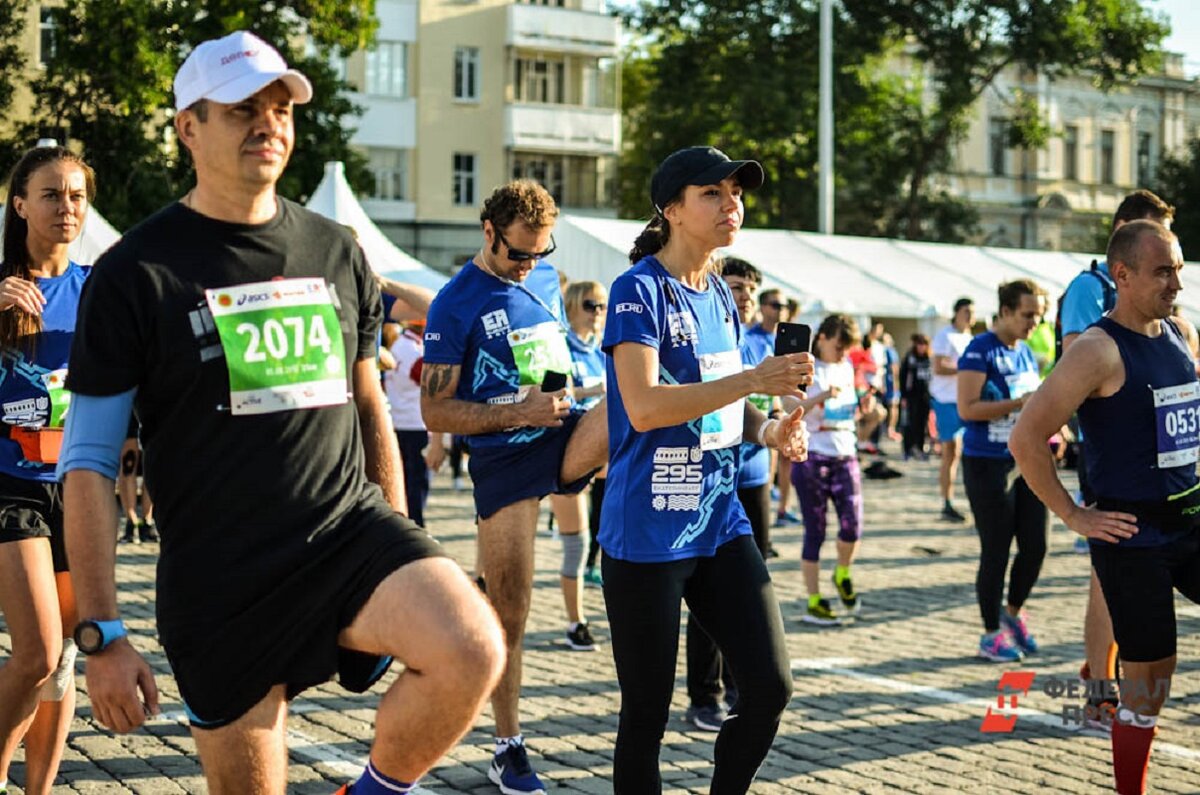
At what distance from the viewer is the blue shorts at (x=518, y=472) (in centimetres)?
627

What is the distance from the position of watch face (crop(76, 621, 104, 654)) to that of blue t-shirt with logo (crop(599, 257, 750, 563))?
1.77 m

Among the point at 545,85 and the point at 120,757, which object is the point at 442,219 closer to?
the point at 545,85

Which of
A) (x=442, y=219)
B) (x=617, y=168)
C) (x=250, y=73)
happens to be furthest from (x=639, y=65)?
(x=250, y=73)

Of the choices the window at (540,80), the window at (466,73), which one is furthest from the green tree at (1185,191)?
the window at (466,73)

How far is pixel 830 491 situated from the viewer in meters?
10.8

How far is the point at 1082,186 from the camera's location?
69938 millimetres

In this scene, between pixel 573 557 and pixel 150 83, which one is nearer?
pixel 573 557

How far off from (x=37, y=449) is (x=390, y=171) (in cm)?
4868

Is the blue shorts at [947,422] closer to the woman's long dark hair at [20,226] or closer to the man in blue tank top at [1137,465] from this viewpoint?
the man in blue tank top at [1137,465]

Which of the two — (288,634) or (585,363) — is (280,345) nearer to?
(288,634)

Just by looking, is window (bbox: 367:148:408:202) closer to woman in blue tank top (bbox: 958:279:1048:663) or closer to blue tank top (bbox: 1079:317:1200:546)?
woman in blue tank top (bbox: 958:279:1048:663)

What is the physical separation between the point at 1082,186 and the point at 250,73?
7022 cm

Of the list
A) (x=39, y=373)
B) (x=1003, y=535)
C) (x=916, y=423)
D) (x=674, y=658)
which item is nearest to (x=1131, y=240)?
(x=674, y=658)

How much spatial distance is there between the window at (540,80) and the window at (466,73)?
4.81 ft
